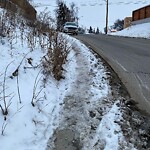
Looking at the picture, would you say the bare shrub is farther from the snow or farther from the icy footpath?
the icy footpath

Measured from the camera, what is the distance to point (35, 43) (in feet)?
31.9

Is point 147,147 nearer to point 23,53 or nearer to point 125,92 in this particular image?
point 125,92

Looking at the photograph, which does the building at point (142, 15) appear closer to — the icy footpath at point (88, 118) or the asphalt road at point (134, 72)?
the asphalt road at point (134, 72)

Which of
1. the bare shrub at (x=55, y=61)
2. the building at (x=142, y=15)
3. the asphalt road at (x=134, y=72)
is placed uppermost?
the building at (x=142, y=15)

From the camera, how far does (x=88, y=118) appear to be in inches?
213

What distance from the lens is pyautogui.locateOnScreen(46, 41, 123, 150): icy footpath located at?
14.9 ft

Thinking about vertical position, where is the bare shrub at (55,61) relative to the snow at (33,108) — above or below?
above

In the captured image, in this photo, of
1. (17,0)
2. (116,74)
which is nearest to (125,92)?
(116,74)

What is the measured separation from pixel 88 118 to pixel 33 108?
3.21 feet

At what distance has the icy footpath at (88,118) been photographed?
454 cm

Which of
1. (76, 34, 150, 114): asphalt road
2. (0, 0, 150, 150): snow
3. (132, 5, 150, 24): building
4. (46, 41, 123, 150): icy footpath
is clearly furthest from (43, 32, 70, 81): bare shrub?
(132, 5, 150, 24): building

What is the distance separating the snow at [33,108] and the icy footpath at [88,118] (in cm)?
2

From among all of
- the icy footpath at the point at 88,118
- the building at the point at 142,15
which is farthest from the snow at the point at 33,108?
the building at the point at 142,15

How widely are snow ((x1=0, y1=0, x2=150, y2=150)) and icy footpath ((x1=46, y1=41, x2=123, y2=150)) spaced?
0.02m
